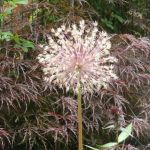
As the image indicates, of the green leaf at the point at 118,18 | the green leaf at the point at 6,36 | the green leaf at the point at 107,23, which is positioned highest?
the green leaf at the point at 118,18

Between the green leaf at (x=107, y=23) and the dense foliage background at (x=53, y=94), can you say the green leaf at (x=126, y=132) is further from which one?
the green leaf at (x=107, y=23)

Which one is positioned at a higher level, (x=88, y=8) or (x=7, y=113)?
(x=88, y=8)

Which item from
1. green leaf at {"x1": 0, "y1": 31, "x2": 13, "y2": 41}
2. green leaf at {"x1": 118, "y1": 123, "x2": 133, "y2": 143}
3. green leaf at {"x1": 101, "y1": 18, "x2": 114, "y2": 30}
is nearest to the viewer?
green leaf at {"x1": 118, "y1": 123, "x2": 133, "y2": 143}

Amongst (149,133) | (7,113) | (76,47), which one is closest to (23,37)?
(7,113)

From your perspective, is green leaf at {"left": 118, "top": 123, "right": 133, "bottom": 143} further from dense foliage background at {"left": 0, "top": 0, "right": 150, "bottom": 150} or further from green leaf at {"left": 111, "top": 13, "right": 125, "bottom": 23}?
green leaf at {"left": 111, "top": 13, "right": 125, "bottom": 23}

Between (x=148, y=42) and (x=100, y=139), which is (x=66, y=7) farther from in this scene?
(x=100, y=139)

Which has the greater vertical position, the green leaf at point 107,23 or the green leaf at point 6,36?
the green leaf at point 107,23

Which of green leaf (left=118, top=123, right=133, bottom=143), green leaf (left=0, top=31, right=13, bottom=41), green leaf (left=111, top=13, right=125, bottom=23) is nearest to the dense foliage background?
green leaf (left=0, top=31, right=13, bottom=41)

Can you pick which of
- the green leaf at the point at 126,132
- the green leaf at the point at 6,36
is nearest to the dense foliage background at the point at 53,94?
the green leaf at the point at 6,36
